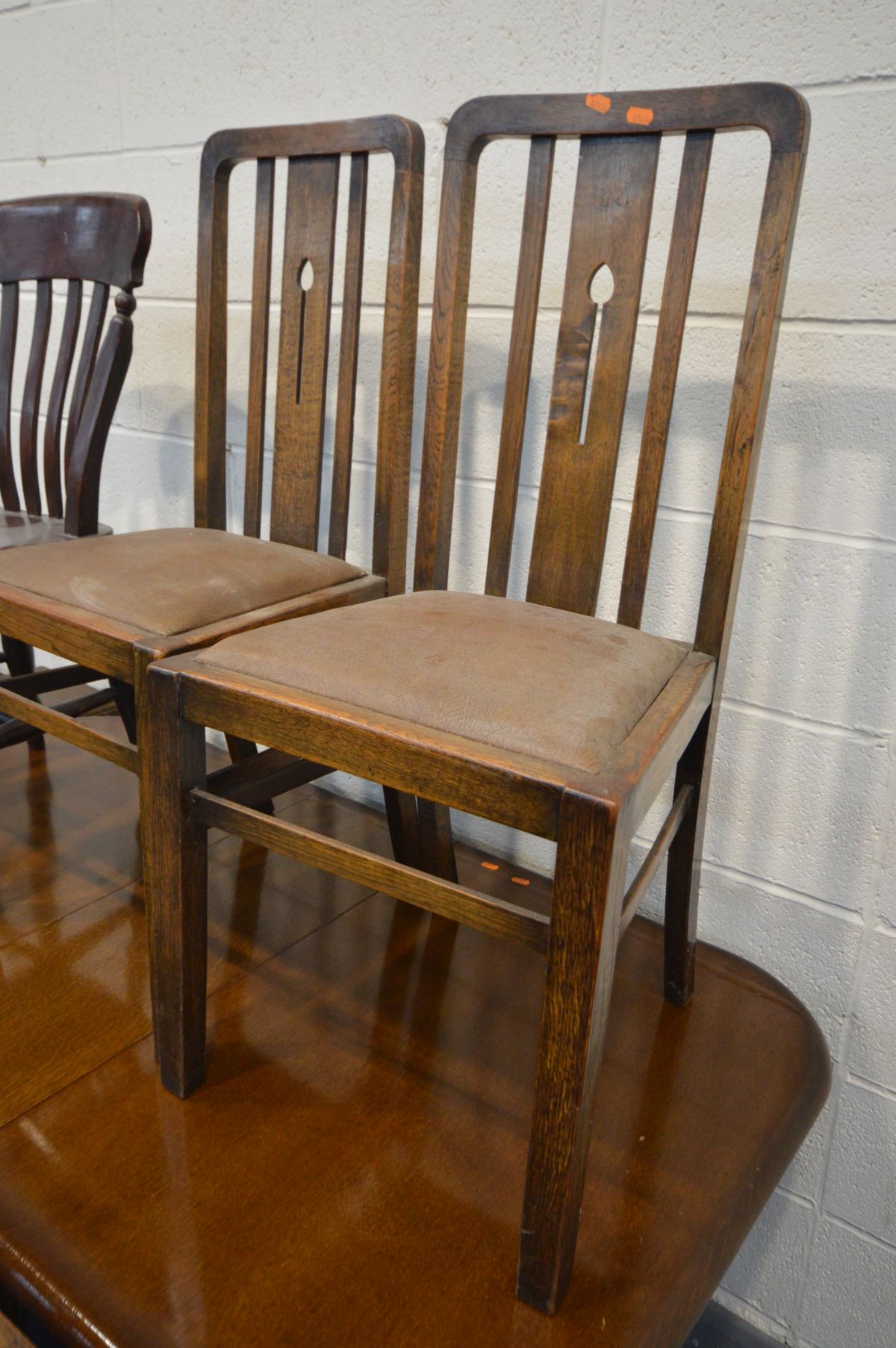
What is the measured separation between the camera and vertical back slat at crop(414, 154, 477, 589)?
106 centimetres

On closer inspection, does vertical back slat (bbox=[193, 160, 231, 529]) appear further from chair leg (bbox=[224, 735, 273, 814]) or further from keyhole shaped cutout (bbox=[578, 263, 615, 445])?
keyhole shaped cutout (bbox=[578, 263, 615, 445])

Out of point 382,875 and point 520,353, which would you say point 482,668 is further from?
point 520,353

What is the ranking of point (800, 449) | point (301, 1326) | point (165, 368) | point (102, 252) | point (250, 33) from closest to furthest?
point (301, 1326), point (800, 449), point (102, 252), point (250, 33), point (165, 368)

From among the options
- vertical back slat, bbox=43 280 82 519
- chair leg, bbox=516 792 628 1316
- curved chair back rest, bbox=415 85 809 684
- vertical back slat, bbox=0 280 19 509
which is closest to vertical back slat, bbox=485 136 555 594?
curved chair back rest, bbox=415 85 809 684

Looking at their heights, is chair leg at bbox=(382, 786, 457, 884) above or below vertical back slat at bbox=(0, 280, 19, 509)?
below

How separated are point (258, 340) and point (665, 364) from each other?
574 millimetres

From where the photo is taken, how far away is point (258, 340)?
1268mm

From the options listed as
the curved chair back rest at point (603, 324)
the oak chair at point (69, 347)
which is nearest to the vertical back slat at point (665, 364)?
the curved chair back rest at point (603, 324)

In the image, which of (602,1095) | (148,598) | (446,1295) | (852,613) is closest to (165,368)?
(148,598)

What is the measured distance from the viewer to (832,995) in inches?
46.6

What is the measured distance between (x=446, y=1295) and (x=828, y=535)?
86cm

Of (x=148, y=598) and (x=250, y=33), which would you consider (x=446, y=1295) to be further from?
(x=250, y=33)

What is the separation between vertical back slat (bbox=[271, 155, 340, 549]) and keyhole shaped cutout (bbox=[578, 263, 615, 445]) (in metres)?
0.33

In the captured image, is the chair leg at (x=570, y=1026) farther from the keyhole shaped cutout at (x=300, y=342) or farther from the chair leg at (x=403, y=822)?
the keyhole shaped cutout at (x=300, y=342)
